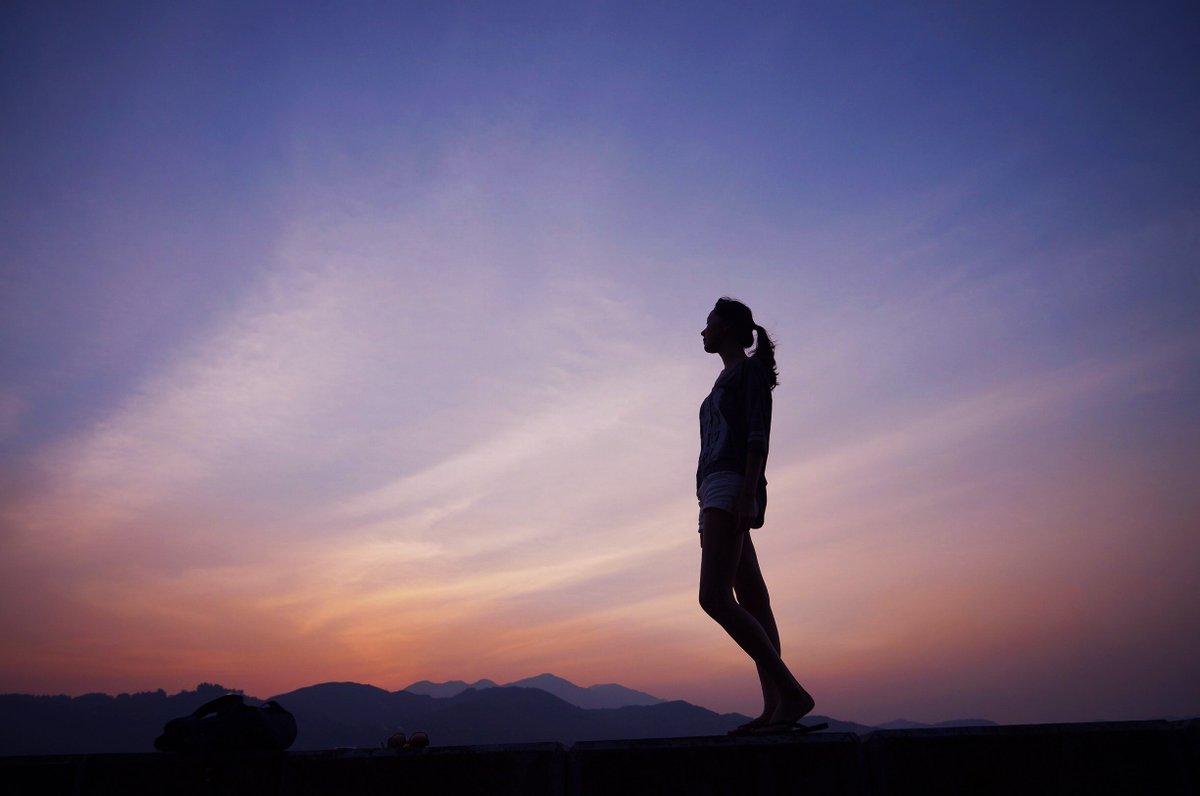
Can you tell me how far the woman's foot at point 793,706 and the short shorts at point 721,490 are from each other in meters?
1.16

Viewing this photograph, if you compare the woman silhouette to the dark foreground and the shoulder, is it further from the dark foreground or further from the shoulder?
the dark foreground

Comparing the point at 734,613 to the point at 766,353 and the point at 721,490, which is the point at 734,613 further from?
the point at 766,353

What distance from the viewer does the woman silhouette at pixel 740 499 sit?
13.8 feet

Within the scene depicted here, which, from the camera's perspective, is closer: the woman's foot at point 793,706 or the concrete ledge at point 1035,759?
the concrete ledge at point 1035,759

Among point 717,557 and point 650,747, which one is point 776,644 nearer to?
point 717,557

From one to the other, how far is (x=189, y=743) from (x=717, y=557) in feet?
11.0

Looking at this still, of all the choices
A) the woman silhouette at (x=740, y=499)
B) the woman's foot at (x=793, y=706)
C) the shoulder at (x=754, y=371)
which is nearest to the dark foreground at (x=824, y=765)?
the woman silhouette at (x=740, y=499)

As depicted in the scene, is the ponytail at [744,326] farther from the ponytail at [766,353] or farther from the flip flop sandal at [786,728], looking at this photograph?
the flip flop sandal at [786,728]

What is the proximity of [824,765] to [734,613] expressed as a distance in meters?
1.10

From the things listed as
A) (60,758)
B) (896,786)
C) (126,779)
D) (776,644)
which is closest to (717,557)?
(776,644)

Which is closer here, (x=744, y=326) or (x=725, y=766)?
(x=725, y=766)

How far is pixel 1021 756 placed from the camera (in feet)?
10.5

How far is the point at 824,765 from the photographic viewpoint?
10.6ft

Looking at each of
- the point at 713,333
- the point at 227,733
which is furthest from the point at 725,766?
the point at 713,333
